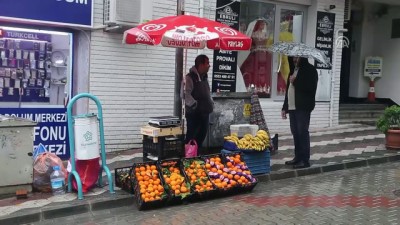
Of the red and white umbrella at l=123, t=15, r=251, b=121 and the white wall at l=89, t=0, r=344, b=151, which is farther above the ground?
the red and white umbrella at l=123, t=15, r=251, b=121

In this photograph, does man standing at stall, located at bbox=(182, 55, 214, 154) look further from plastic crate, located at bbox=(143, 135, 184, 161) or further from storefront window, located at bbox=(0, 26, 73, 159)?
storefront window, located at bbox=(0, 26, 73, 159)

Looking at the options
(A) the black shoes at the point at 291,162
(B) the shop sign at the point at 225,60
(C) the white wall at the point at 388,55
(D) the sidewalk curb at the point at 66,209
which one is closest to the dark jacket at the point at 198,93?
(D) the sidewalk curb at the point at 66,209

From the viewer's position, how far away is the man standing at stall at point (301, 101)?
7727 mm

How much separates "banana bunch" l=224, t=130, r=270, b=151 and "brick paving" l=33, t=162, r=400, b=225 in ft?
2.01

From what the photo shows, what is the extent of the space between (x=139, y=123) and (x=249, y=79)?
3415 mm

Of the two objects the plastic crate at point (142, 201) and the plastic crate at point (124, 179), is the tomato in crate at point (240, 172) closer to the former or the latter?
the plastic crate at point (142, 201)

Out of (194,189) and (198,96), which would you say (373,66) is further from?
(194,189)

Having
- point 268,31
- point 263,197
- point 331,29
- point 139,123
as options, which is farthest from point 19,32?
point 331,29

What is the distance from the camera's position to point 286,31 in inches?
479

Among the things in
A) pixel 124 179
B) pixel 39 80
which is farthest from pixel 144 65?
pixel 124 179

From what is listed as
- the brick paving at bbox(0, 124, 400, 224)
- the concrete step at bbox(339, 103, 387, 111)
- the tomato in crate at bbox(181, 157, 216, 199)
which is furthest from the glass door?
the tomato in crate at bbox(181, 157, 216, 199)

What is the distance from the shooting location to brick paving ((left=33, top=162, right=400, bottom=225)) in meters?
5.59

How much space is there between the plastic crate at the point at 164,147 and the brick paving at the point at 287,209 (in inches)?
39.8

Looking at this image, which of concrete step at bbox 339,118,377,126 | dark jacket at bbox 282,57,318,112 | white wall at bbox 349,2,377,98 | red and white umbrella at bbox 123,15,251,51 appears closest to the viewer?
red and white umbrella at bbox 123,15,251,51
